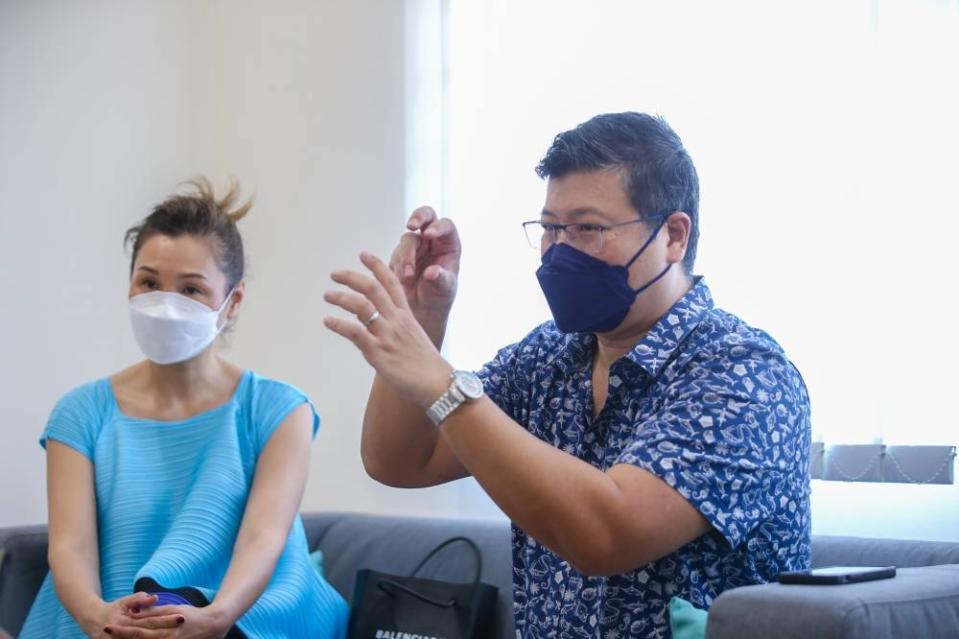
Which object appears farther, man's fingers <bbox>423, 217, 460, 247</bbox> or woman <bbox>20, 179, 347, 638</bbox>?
woman <bbox>20, 179, 347, 638</bbox>

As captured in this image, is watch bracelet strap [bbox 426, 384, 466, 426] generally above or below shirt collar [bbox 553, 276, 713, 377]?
below

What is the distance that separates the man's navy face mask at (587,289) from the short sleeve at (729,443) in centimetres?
14

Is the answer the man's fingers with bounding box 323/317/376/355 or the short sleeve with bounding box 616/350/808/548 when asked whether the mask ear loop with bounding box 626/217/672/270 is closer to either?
the short sleeve with bounding box 616/350/808/548

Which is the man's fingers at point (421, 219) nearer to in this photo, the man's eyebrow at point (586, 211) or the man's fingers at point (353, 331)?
the man's eyebrow at point (586, 211)

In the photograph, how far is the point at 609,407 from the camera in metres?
1.58

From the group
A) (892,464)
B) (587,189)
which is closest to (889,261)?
(892,464)

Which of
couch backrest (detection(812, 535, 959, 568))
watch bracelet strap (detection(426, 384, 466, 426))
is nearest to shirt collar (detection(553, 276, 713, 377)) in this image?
watch bracelet strap (detection(426, 384, 466, 426))

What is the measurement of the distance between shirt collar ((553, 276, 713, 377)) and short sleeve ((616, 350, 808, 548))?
2.1 inches

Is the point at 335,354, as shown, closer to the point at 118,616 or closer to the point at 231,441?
the point at 231,441

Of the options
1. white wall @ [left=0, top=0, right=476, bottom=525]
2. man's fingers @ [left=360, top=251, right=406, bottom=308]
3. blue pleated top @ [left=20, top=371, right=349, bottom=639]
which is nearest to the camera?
man's fingers @ [left=360, top=251, right=406, bottom=308]

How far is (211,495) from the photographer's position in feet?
6.99

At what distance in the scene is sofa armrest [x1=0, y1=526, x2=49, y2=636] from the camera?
2309mm

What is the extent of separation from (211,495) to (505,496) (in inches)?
38.9

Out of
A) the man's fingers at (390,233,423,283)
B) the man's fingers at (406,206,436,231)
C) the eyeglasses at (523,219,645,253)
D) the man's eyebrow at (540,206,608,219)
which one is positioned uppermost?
the man's eyebrow at (540,206,608,219)
